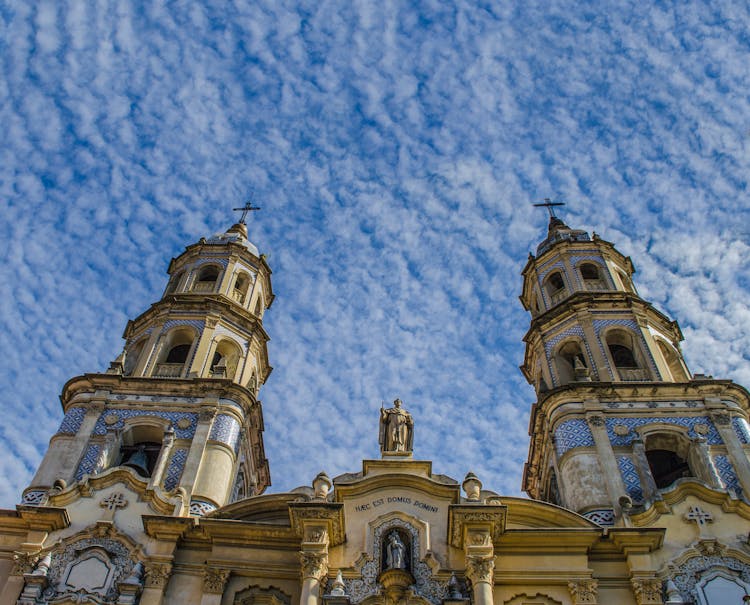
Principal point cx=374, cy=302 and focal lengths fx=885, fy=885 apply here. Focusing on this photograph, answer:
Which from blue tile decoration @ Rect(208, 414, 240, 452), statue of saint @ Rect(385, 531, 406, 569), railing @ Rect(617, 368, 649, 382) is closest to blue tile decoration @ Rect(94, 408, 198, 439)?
blue tile decoration @ Rect(208, 414, 240, 452)

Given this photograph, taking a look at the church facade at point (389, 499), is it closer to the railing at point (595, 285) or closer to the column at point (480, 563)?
the column at point (480, 563)

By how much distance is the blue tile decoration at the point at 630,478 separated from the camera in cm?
2102

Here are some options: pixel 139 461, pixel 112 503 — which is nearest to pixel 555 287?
pixel 139 461

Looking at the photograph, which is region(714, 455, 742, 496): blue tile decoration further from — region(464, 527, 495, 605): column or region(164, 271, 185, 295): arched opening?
region(164, 271, 185, 295): arched opening

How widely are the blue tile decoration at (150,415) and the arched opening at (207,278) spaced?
21.3 ft

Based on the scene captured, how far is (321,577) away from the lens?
1747cm

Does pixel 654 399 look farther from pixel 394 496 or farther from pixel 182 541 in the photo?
pixel 182 541

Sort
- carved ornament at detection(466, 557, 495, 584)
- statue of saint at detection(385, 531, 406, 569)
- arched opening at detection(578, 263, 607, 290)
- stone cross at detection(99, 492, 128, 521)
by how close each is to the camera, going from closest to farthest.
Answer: carved ornament at detection(466, 557, 495, 584), statue of saint at detection(385, 531, 406, 569), stone cross at detection(99, 492, 128, 521), arched opening at detection(578, 263, 607, 290)

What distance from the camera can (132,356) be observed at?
26.8 m

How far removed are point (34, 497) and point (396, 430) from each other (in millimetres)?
8615

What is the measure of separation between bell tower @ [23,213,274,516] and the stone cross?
42cm

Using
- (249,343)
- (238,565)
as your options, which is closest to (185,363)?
(249,343)

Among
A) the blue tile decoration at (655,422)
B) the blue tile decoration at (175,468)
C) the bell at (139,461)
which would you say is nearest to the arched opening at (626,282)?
the blue tile decoration at (655,422)

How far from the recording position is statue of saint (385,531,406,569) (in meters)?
17.7
